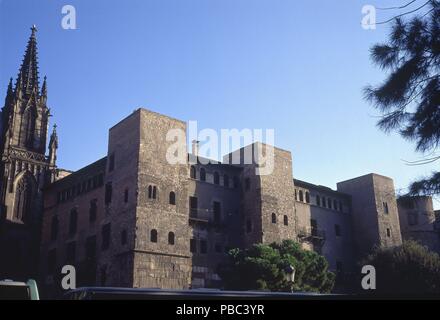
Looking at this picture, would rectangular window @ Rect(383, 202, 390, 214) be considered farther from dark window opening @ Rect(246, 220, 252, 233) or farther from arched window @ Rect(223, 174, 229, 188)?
arched window @ Rect(223, 174, 229, 188)

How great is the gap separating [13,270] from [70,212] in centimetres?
758

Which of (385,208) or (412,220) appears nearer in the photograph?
(385,208)

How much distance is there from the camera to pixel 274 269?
2859 centimetres

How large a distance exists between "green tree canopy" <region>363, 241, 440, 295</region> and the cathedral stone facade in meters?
2.74

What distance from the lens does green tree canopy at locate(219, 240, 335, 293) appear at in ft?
93.3

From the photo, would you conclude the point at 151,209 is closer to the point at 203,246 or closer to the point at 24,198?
the point at 203,246

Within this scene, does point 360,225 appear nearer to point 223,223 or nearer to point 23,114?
point 223,223

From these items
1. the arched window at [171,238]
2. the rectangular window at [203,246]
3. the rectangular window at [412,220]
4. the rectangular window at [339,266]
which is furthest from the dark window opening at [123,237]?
the rectangular window at [412,220]

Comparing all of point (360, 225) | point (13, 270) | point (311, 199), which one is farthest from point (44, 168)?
point (360, 225)

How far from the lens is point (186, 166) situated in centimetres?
3447

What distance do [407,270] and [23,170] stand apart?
31683 mm

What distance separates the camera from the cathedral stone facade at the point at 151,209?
31.3 meters

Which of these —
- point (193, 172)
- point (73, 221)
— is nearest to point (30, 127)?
point (73, 221)

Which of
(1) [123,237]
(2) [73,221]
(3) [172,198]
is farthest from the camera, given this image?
(2) [73,221]
